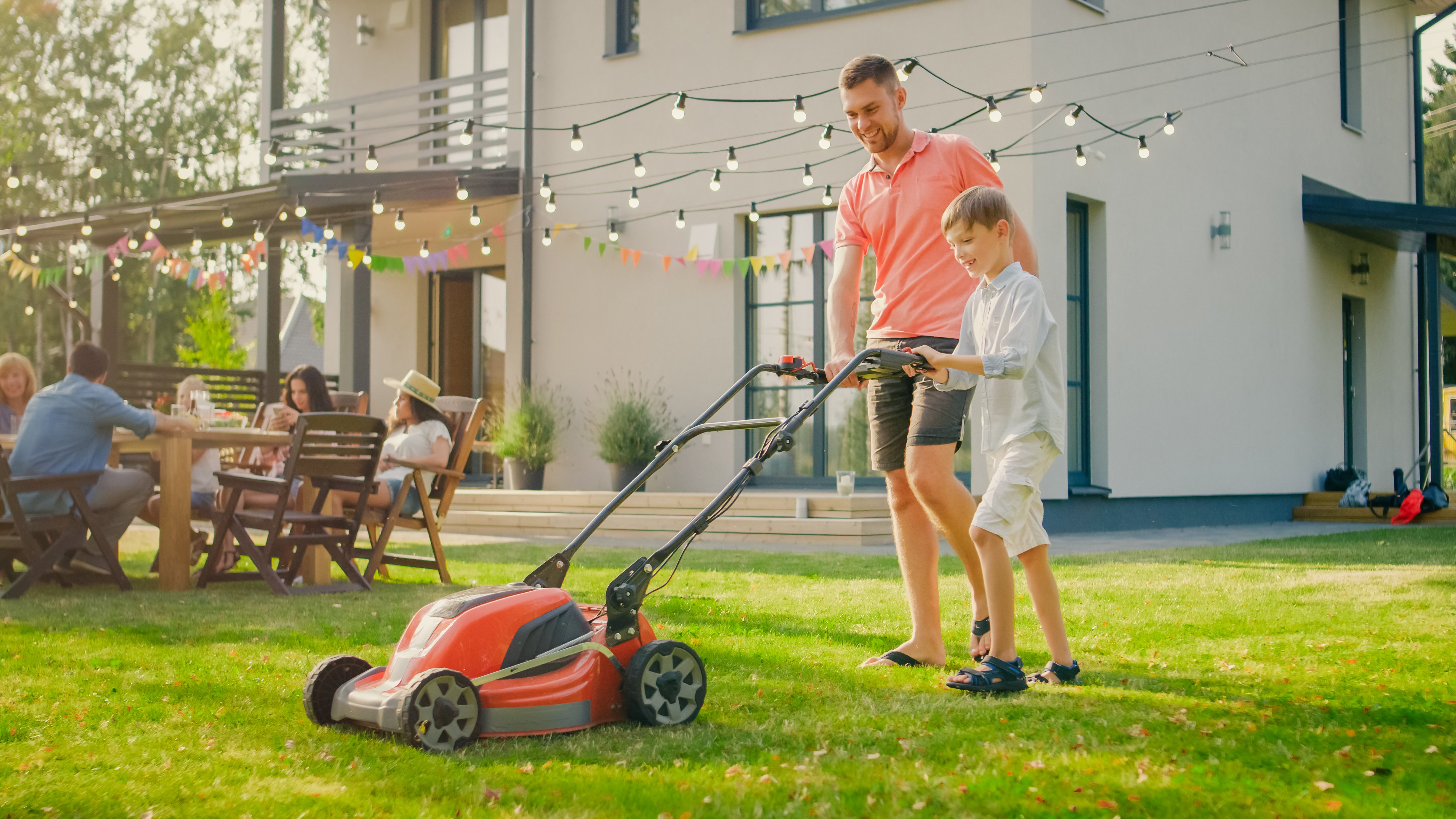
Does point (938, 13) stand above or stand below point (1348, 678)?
above

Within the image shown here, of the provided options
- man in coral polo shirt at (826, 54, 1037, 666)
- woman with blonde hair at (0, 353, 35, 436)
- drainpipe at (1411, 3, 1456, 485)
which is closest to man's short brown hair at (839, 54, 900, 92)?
man in coral polo shirt at (826, 54, 1037, 666)

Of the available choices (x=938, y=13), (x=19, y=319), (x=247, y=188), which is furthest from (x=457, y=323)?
(x=19, y=319)

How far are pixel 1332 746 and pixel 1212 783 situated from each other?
0.47m

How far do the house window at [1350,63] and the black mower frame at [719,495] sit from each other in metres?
13.4

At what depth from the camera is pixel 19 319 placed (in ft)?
95.7

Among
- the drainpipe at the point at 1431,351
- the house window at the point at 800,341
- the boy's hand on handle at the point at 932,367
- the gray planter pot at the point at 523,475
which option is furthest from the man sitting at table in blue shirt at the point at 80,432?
the drainpipe at the point at 1431,351

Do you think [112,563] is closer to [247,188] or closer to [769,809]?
[769,809]

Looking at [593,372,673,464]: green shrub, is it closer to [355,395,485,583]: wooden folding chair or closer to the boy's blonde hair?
[355,395,485,583]: wooden folding chair

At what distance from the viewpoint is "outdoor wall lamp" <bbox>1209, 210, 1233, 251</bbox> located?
472 inches

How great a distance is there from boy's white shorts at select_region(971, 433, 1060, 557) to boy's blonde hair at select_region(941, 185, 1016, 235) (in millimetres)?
574

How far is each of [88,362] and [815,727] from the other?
454cm

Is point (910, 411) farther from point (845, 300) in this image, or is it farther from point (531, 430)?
point (531, 430)

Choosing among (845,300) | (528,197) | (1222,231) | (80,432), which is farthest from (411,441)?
(1222,231)

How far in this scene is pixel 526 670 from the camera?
2.76 meters
